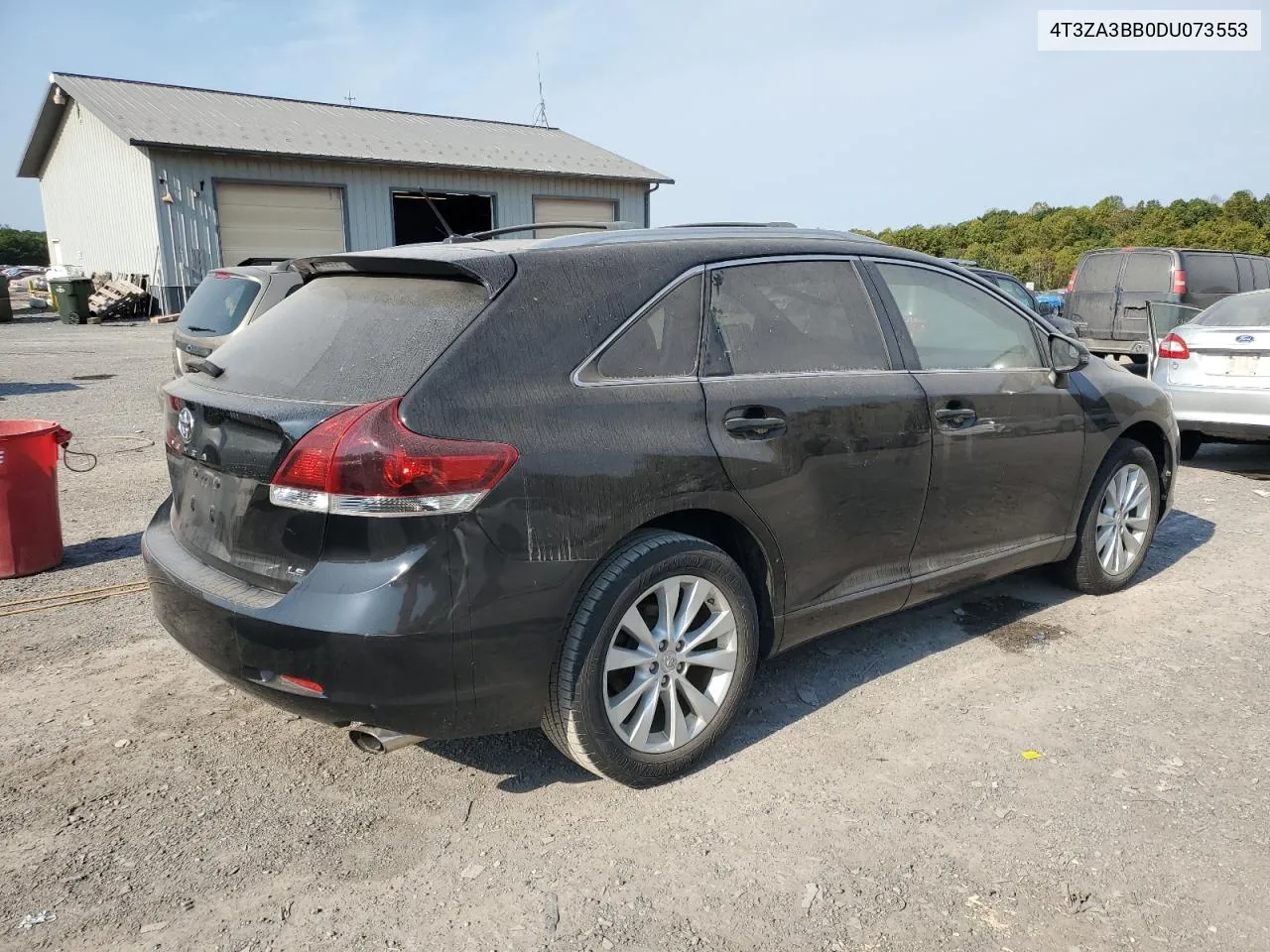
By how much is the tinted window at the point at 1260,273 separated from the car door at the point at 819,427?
13877 millimetres

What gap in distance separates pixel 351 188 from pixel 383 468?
24350 mm

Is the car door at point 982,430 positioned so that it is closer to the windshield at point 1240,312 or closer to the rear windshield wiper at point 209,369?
the rear windshield wiper at point 209,369

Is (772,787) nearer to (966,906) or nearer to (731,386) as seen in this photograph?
(966,906)

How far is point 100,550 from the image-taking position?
19.2ft

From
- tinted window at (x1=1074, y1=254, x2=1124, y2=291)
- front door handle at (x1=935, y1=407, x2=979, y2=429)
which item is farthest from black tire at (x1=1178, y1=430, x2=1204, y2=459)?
tinted window at (x1=1074, y1=254, x2=1124, y2=291)

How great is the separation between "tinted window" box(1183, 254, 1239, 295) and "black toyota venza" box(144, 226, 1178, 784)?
39.7 ft

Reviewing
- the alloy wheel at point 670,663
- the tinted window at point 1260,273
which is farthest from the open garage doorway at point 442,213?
the alloy wheel at point 670,663

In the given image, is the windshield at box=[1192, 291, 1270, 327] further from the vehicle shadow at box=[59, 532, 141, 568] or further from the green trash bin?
the green trash bin

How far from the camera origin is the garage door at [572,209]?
93.1 feet

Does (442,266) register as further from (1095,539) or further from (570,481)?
(1095,539)

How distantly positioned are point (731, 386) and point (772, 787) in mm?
1335

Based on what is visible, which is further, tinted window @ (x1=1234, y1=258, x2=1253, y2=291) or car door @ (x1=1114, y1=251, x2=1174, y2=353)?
tinted window @ (x1=1234, y1=258, x2=1253, y2=291)

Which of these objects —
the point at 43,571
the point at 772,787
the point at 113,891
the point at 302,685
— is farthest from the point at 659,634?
the point at 43,571

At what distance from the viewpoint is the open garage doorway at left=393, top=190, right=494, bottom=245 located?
28234 millimetres
